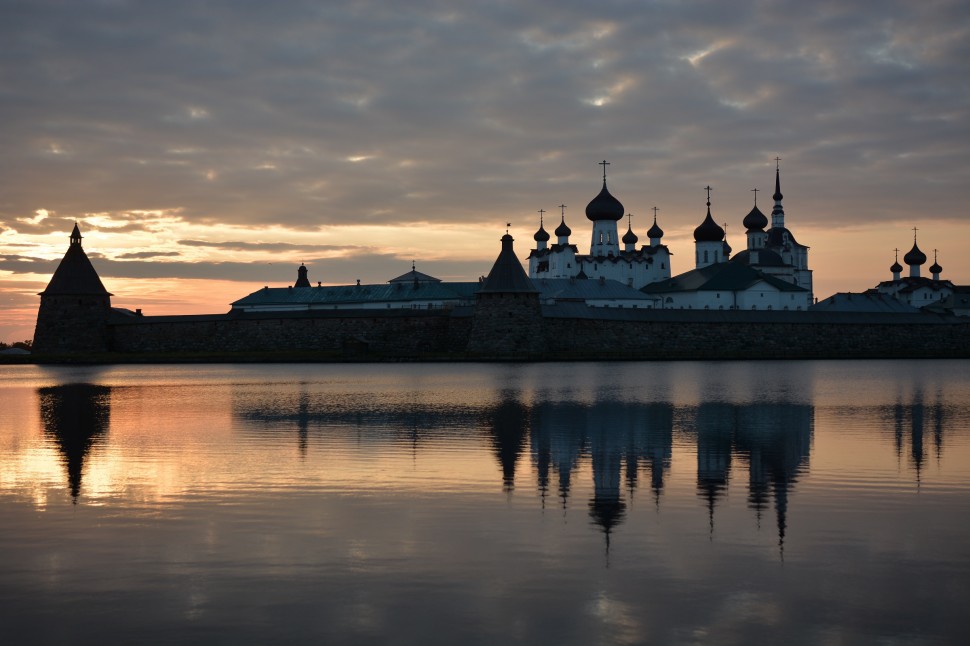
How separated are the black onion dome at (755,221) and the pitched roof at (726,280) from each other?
9.00 meters

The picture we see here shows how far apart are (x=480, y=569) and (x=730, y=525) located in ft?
7.87

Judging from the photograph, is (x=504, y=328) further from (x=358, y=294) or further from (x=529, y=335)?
(x=358, y=294)

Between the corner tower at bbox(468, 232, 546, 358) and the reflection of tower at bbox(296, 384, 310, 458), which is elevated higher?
the corner tower at bbox(468, 232, 546, 358)

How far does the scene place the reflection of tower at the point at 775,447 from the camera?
32.9 feet

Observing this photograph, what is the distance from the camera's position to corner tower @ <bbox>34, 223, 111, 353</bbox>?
167 feet

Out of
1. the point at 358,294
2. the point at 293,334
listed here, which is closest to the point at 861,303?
the point at 358,294

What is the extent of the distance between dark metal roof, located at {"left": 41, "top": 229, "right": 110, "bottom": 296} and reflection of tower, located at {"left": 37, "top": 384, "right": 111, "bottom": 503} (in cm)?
2221

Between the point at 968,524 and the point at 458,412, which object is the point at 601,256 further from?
the point at 968,524

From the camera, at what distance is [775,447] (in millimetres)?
13945

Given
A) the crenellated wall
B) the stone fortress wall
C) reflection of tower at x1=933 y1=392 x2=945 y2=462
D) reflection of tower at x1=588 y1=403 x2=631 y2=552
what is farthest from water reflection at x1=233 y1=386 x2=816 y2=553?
the stone fortress wall

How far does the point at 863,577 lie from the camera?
278 inches

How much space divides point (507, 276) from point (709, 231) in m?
30.1

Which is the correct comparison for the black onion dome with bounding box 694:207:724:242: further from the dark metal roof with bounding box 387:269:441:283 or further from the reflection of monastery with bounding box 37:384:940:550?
the reflection of monastery with bounding box 37:384:940:550

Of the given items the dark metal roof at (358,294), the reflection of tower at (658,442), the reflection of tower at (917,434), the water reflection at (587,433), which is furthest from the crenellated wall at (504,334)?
the reflection of tower at (658,442)
